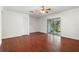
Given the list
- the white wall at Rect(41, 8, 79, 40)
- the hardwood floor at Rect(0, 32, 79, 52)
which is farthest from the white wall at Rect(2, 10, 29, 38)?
the white wall at Rect(41, 8, 79, 40)

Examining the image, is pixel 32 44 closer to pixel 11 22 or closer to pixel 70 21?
pixel 11 22

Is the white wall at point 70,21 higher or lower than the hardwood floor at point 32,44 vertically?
higher

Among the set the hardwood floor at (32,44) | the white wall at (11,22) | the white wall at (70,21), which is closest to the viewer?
the white wall at (11,22)

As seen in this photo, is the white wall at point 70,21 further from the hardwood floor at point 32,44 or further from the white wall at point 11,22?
the white wall at point 11,22

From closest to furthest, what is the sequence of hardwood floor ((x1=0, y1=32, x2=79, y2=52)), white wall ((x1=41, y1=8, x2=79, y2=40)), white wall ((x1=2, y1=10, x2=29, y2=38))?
white wall ((x1=2, y1=10, x2=29, y2=38)), hardwood floor ((x1=0, y1=32, x2=79, y2=52)), white wall ((x1=41, y1=8, x2=79, y2=40))

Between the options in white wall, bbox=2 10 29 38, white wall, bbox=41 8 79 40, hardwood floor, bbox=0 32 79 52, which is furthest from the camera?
white wall, bbox=41 8 79 40

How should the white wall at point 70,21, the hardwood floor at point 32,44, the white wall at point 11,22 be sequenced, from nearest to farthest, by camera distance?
the white wall at point 11,22 → the hardwood floor at point 32,44 → the white wall at point 70,21

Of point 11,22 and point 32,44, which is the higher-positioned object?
point 11,22

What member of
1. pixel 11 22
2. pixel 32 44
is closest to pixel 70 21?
pixel 32 44

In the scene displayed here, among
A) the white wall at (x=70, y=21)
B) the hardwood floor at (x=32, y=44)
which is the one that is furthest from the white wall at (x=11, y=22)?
the white wall at (x=70, y=21)

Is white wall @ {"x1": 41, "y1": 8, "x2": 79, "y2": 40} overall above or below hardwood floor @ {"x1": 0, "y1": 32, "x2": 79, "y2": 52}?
above

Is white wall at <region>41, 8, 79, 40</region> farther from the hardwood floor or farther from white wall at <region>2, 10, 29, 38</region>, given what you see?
white wall at <region>2, 10, 29, 38</region>

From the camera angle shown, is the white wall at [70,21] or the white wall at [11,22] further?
the white wall at [70,21]

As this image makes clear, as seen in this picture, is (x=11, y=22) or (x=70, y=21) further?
(x=70, y=21)
